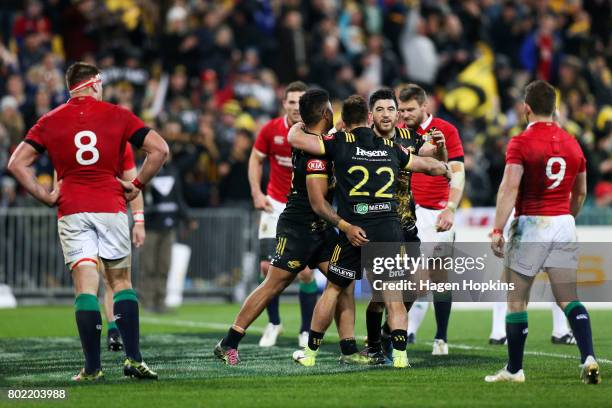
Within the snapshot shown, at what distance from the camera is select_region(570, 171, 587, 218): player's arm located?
34.0 ft

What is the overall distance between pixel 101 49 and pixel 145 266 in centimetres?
557

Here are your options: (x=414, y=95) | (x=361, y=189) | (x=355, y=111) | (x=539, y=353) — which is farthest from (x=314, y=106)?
(x=539, y=353)

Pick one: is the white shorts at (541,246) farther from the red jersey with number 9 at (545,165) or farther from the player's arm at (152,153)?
the player's arm at (152,153)

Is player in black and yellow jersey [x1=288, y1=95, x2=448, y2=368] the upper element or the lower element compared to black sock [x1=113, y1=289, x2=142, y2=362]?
upper

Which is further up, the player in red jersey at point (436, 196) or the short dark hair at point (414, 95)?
the short dark hair at point (414, 95)

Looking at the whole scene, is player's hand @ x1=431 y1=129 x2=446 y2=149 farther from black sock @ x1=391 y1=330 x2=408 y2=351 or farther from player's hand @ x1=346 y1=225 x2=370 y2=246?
black sock @ x1=391 y1=330 x2=408 y2=351

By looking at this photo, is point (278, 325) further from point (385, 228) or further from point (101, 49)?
point (101, 49)

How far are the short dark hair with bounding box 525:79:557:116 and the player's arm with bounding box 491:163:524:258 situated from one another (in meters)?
0.52

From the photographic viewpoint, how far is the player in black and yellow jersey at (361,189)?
10.8m

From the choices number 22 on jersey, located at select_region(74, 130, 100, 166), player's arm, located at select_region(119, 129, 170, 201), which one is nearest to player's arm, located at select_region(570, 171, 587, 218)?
player's arm, located at select_region(119, 129, 170, 201)

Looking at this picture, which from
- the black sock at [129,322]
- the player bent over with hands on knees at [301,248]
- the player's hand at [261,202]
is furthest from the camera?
the player's hand at [261,202]

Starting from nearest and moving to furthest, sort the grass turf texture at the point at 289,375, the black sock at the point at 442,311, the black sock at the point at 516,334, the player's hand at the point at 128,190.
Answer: the grass turf texture at the point at 289,375 → the black sock at the point at 516,334 → the player's hand at the point at 128,190 → the black sock at the point at 442,311

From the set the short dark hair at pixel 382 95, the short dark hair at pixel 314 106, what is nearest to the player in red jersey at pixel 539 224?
the short dark hair at pixel 382 95

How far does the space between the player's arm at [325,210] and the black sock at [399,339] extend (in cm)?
87
